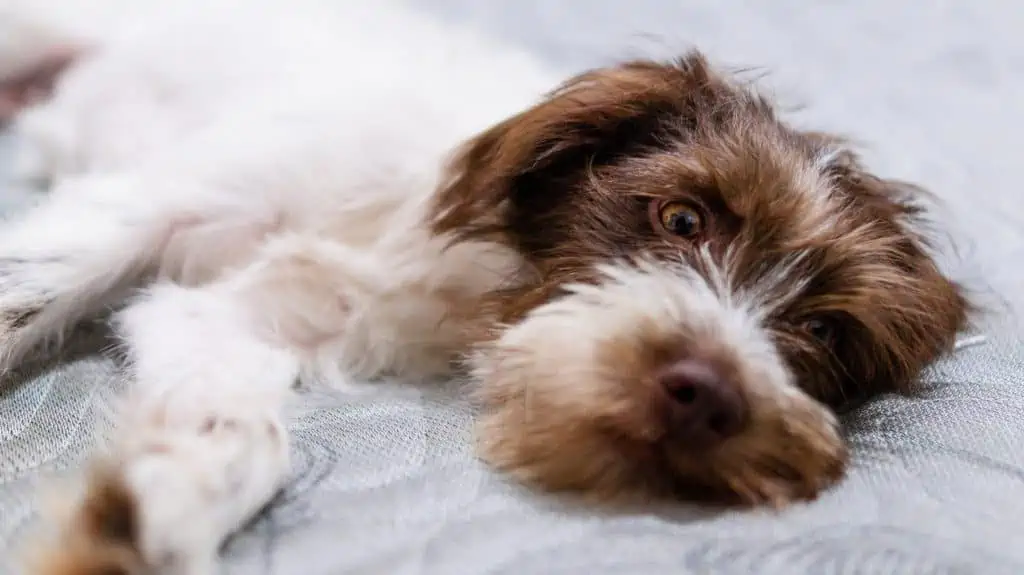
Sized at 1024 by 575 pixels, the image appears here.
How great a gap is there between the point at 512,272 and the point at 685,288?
32cm

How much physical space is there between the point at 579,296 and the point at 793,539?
0.48 m

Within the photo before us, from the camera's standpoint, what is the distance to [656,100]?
1610mm

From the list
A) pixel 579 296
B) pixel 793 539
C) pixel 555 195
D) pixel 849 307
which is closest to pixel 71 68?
pixel 555 195

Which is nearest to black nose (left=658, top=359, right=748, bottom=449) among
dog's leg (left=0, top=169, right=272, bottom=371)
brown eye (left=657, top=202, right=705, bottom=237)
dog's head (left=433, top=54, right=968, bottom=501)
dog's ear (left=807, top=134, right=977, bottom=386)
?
dog's head (left=433, top=54, right=968, bottom=501)

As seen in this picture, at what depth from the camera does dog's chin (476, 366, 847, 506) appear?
1.17 metres

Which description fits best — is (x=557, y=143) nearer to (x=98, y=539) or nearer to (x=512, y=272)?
(x=512, y=272)

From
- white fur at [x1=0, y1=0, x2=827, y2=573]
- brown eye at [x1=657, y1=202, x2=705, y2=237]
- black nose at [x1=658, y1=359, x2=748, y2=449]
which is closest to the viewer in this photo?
black nose at [x1=658, y1=359, x2=748, y2=449]

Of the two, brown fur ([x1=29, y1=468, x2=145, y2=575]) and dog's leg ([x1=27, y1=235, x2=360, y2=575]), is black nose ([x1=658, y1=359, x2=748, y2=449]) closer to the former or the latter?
dog's leg ([x1=27, y1=235, x2=360, y2=575])

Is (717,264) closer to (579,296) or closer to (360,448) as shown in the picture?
(579,296)

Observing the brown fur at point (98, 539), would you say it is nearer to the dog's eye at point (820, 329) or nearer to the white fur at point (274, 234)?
the white fur at point (274, 234)

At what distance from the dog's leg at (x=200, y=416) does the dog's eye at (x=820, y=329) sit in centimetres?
77

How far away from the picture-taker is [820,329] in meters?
1.50

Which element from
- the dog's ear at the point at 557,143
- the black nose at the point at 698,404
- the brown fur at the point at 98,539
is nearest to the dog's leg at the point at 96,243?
the dog's ear at the point at 557,143

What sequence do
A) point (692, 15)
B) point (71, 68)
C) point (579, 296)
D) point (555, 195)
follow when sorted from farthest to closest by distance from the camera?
point (692, 15) → point (71, 68) → point (555, 195) → point (579, 296)
